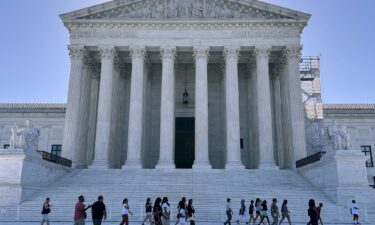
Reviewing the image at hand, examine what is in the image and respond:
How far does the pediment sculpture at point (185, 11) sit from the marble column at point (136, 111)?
391cm

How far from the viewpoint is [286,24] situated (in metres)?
36.2

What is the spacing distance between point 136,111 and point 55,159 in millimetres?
8521

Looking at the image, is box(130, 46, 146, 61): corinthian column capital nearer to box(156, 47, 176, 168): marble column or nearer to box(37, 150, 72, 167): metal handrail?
box(156, 47, 176, 168): marble column

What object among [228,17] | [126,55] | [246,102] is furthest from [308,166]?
[126,55]

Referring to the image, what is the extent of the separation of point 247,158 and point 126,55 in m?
16.9

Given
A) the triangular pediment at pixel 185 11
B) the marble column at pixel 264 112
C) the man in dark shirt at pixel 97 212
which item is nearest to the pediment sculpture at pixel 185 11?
the triangular pediment at pixel 185 11

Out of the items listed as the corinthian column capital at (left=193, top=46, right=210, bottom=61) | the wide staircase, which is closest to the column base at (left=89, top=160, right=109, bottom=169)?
the wide staircase

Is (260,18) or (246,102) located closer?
(260,18)

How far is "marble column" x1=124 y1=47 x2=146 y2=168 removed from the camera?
110 feet

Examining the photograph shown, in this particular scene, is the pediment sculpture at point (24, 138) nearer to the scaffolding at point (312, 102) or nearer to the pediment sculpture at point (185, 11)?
the pediment sculpture at point (185, 11)

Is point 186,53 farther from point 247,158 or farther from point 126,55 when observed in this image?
point 247,158

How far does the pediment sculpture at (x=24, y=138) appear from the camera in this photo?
25594mm

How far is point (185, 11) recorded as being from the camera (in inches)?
1453

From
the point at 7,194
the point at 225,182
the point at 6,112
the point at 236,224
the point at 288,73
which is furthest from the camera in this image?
the point at 6,112
